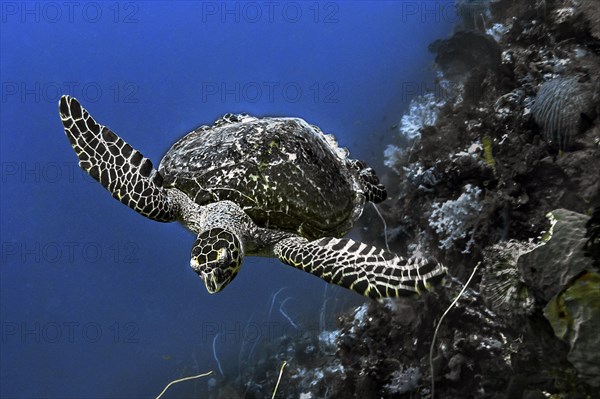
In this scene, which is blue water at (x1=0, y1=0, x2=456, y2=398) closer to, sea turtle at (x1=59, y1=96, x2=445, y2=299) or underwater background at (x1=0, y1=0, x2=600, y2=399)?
underwater background at (x1=0, y1=0, x2=600, y2=399)

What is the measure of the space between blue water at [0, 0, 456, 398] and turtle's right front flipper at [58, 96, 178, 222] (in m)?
8.30

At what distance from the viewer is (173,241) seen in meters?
13.6

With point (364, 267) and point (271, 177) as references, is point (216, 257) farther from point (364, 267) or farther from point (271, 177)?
point (364, 267)

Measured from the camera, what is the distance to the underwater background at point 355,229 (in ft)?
12.1

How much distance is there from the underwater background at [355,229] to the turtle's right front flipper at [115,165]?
2.75m

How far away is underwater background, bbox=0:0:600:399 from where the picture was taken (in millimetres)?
3703

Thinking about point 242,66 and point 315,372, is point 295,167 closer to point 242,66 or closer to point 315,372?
point 315,372

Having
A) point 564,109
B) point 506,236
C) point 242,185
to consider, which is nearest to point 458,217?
point 506,236

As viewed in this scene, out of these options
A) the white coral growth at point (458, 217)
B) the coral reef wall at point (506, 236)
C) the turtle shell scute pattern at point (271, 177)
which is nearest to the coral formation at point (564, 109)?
the coral reef wall at point (506, 236)

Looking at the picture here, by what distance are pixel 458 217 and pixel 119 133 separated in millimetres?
12463

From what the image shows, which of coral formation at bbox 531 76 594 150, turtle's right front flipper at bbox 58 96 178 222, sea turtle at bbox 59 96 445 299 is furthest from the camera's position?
coral formation at bbox 531 76 594 150

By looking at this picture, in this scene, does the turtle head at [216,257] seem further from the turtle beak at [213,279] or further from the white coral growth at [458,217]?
the white coral growth at [458,217]

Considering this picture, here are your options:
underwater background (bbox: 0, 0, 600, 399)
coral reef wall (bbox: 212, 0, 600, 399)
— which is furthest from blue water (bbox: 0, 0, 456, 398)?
coral reef wall (bbox: 212, 0, 600, 399)

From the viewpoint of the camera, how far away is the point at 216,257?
308 centimetres
